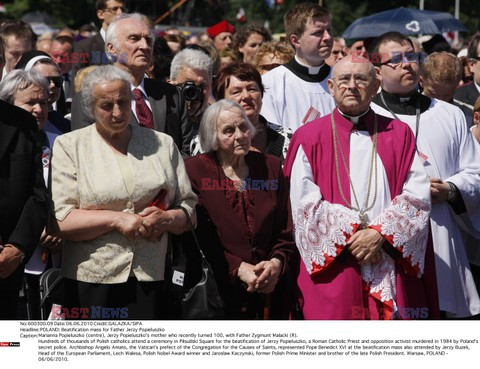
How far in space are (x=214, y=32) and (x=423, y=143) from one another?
7.45m

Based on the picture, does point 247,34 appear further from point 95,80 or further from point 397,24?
point 95,80

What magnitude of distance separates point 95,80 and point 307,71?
2.78 m

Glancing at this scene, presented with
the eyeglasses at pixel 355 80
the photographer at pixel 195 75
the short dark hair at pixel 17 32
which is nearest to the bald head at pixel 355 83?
the eyeglasses at pixel 355 80

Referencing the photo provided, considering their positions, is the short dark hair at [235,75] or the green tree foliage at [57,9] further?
the green tree foliage at [57,9]

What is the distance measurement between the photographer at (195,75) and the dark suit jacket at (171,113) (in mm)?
598

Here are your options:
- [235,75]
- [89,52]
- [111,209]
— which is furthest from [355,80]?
[89,52]

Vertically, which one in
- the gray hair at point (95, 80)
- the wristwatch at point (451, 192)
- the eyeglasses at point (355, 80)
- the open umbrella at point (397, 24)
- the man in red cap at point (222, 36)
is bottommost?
the open umbrella at point (397, 24)

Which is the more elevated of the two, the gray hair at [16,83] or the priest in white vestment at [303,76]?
the gray hair at [16,83]

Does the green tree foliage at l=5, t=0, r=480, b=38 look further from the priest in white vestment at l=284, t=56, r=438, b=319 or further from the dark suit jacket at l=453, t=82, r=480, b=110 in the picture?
the priest in white vestment at l=284, t=56, r=438, b=319

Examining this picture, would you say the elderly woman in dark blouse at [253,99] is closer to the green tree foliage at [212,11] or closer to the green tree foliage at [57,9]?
the green tree foliage at [212,11]

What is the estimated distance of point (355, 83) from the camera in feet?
21.1

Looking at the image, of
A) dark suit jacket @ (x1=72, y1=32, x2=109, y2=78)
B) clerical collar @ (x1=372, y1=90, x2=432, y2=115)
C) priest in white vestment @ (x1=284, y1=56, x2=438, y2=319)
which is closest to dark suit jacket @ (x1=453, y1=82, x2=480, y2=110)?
clerical collar @ (x1=372, y1=90, x2=432, y2=115)

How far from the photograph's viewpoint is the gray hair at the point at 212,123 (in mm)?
6387

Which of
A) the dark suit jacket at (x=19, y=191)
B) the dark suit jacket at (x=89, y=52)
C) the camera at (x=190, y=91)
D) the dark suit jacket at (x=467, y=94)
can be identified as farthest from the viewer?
the dark suit jacket at (x=467, y=94)
